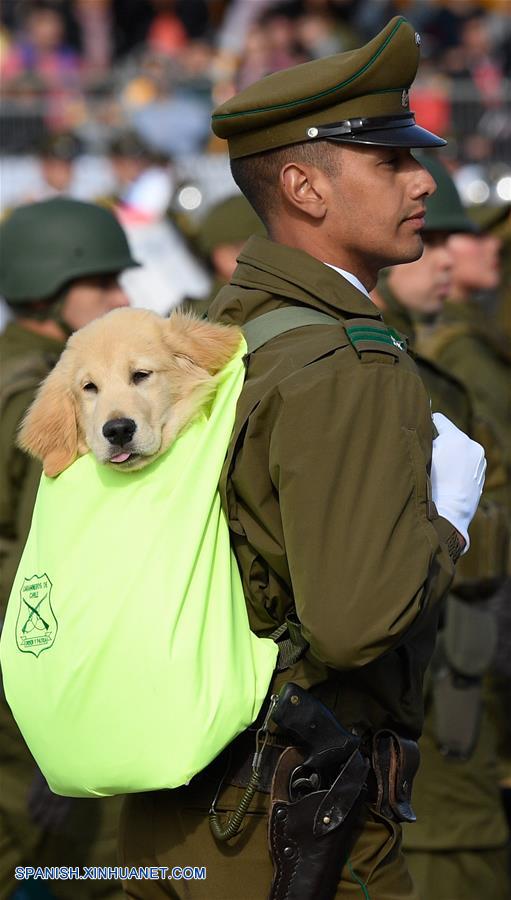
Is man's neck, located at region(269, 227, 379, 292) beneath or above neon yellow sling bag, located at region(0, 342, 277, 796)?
above

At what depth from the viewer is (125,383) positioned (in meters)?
2.76

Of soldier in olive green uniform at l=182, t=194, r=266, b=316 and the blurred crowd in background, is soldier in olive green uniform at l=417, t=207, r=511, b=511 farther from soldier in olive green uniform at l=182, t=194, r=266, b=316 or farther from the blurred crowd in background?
the blurred crowd in background

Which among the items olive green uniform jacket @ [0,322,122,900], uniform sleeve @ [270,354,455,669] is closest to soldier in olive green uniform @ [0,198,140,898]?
olive green uniform jacket @ [0,322,122,900]

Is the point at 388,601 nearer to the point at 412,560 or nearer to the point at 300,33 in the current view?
the point at 412,560

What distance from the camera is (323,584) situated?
96.7 inches

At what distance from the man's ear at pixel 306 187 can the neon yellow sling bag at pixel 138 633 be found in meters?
0.39

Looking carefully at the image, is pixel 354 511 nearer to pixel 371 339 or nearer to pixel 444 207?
pixel 371 339

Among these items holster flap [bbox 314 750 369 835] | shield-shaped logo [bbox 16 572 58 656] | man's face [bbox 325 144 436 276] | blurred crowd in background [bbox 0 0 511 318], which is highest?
blurred crowd in background [bbox 0 0 511 318]

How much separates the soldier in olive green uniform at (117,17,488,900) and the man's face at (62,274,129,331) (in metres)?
2.27

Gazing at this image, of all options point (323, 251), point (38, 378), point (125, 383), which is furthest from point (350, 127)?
point (38, 378)

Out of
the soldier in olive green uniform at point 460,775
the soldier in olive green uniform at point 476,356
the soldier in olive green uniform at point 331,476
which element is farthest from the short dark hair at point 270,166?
the soldier in olive green uniform at point 476,356

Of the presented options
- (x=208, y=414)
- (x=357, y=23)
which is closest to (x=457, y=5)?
(x=357, y=23)

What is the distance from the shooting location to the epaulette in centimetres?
258

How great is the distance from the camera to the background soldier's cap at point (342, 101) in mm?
Result: 2775
